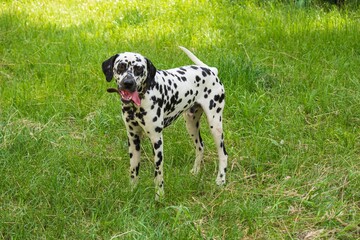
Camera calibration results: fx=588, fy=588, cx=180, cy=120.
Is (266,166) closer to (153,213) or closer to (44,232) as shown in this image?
(153,213)

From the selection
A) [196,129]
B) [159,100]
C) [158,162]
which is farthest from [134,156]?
[196,129]

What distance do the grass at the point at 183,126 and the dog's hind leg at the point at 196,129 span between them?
0.13 meters

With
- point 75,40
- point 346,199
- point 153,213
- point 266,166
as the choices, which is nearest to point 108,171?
point 153,213

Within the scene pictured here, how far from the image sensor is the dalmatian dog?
14.7 ft

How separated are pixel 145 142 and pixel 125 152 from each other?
291mm

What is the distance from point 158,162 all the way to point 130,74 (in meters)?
0.85

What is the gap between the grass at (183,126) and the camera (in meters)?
4.45

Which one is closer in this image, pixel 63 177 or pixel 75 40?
pixel 63 177

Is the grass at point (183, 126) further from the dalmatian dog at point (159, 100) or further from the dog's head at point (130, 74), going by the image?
the dog's head at point (130, 74)

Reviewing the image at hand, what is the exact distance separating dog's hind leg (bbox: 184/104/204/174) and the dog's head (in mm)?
846

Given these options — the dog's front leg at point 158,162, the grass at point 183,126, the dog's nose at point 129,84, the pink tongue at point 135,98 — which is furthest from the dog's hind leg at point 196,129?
the dog's nose at point 129,84

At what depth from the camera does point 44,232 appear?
4.25 m

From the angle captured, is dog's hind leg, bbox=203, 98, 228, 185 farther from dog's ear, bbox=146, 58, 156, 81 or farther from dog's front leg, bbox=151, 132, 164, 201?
dog's ear, bbox=146, 58, 156, 81

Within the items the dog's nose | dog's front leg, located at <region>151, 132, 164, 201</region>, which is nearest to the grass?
dog's front leg, located at <region>151, 132, 164, 201</region>
